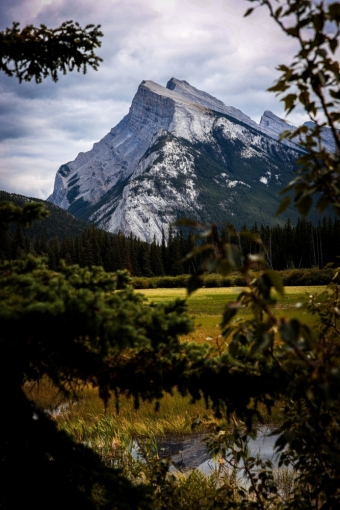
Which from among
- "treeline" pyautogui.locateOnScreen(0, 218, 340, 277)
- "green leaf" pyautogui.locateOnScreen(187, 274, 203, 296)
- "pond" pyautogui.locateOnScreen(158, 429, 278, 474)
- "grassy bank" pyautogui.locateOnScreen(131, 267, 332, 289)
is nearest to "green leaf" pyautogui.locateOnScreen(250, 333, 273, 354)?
"green leaf" pyautogui.locateOnScreen(187, 274, 203, 296)

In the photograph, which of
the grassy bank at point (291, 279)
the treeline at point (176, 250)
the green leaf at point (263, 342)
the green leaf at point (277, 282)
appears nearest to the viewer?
the green leaf at point (277, 282)

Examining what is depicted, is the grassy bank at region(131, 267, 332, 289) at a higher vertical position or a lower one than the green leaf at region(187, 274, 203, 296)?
lower

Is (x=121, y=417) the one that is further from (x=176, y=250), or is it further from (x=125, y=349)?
(x=176, y=250)

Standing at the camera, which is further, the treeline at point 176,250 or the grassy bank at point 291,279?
the treeline at point 176,250

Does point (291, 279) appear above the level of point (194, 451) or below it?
below

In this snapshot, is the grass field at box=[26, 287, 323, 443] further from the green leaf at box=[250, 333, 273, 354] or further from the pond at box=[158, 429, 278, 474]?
the green leaf at box=[250, 333, 273, 354]

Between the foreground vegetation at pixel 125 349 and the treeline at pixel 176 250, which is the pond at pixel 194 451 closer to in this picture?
the foreground vegetation at pixel 125 349

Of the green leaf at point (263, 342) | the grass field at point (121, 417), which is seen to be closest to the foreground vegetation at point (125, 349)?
the green leaf at point (263, 342)

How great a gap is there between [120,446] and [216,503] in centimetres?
448

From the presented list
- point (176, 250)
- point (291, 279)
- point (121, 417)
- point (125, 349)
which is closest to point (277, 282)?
point (125, 349)

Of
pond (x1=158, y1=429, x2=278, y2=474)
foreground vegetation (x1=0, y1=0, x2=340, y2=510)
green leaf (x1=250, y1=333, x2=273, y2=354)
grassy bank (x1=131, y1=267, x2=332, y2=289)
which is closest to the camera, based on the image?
green leaf (x1=250, y1=333, x2=273, y2=354)

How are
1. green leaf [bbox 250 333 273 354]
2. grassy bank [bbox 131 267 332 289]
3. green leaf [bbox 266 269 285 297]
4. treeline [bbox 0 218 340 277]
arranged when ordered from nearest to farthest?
green leaf [bbox 266 269 285 297], green leaf [bbox 250 333 273 354], grassy bank [bbox 131 267 332 289], treeline [bbox 0 218 340 277]

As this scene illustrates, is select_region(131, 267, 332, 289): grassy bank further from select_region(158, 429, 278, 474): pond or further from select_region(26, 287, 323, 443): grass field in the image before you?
select_region(158, 429, 278, 474): pond

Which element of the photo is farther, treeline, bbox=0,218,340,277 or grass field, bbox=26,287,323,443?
treeline, bbox=0,218,340,277
